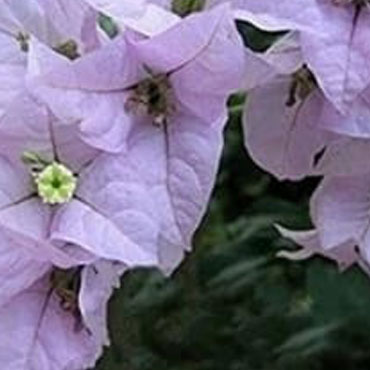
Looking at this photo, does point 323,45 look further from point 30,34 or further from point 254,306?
point 254,306

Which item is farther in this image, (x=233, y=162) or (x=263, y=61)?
(x=233, y=162)

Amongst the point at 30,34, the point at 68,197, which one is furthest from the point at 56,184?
the point at 30,34

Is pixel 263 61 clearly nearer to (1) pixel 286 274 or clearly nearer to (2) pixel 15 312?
(2) pixel 15 312

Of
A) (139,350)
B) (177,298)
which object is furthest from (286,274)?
(139,350)

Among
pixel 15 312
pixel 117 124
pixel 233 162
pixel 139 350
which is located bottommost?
pixel 233 162

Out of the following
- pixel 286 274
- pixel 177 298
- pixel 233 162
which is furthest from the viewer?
pixel 233 162

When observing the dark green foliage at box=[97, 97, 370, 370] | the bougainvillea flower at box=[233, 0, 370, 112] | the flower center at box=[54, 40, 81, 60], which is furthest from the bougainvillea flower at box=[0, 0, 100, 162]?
the dark green foliage at box=[97, 97, 370, 370]

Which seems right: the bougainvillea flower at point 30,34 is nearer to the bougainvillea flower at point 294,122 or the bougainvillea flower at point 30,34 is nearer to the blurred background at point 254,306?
the bougainvillea flower at point 294,122
